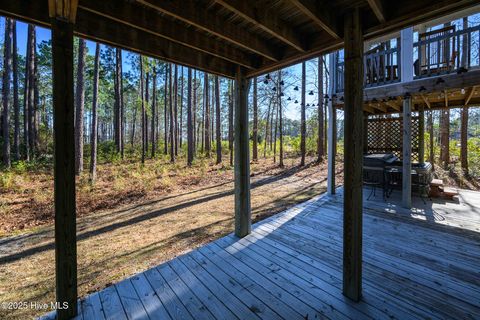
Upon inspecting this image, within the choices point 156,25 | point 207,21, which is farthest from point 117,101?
point 207,21

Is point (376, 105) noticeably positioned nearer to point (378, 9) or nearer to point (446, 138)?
point (378, 9)

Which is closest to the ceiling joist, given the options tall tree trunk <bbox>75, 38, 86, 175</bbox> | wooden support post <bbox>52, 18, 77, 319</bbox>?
wooden support post <bbox>52, 18, 77, 319</bbox>

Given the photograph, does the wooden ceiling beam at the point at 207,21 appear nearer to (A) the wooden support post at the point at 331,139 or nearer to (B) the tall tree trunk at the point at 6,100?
(A) the wooden support post at the point at 331,139

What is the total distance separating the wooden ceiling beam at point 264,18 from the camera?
1.88 meters

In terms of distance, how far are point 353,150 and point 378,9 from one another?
122 centimetres

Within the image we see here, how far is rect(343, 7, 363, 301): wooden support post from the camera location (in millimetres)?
2061

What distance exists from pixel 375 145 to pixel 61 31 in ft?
28.7

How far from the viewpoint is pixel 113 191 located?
744cm

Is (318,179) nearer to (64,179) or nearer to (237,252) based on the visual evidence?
(237,252)

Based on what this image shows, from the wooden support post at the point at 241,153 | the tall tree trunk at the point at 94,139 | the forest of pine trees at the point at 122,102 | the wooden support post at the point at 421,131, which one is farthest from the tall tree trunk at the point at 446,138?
the tall tree trunk at the point at 94,139

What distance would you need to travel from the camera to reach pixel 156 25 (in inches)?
86.3

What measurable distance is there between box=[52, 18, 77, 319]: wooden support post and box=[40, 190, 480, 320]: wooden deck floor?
23.8 inches

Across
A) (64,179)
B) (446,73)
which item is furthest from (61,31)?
(446,73)

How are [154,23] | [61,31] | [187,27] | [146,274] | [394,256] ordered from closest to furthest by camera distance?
[61,31] < [154,23] < [187,27] < [146,274] < [394,256]
